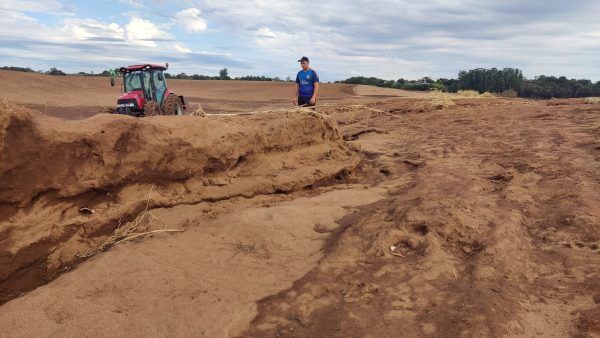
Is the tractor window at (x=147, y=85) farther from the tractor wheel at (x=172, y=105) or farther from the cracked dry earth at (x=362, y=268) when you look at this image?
the cracked dry earth at (x=362, y=268)

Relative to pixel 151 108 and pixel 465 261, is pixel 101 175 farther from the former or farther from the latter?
pixel 151 108

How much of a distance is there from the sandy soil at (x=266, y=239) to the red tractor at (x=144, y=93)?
613 centimetres

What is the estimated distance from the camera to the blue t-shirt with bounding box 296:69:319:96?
27.7ft

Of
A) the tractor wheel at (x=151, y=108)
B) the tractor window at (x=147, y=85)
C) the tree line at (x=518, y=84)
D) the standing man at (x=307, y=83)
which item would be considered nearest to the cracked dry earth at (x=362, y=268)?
the standing man at (x=307, y=83)

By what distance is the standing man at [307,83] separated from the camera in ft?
27.6

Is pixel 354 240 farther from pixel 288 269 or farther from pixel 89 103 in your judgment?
pixel 89 103

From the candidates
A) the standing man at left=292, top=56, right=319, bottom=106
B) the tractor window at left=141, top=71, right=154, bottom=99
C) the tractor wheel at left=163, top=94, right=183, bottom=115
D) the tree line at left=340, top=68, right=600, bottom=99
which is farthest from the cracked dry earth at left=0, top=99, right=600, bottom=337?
the tree line at left=340, top=68, right=600, bottom=99

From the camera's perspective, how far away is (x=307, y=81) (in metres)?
8.48

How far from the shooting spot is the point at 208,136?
5184 mm

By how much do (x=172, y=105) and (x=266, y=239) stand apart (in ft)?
27.6

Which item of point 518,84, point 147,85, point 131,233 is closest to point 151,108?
point 147,85

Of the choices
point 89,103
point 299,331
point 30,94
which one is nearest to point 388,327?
point 299,331

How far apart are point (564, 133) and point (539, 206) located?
3590 mm

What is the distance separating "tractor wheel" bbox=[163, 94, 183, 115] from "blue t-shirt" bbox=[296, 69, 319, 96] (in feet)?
14.5
